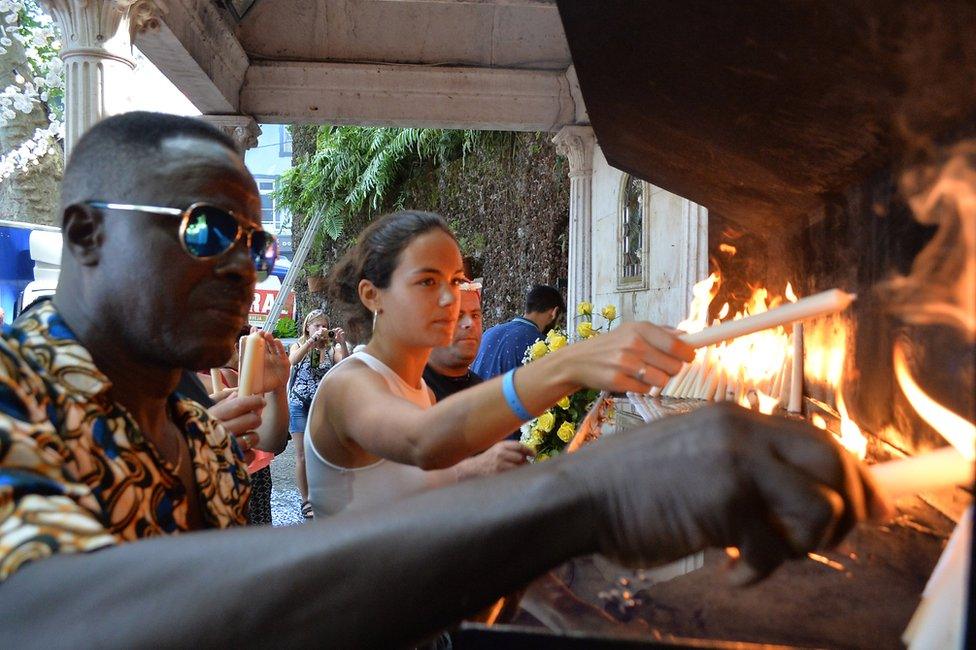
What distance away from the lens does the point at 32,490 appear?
910mm

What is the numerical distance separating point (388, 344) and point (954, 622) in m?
2.14

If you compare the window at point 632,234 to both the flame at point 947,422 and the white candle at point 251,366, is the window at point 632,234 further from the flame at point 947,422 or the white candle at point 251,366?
the flame at point 947,422

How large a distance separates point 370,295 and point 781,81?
163cm

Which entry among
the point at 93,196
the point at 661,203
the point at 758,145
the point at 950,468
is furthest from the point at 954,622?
the point at 661,203

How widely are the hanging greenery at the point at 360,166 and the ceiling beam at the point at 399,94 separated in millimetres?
5506

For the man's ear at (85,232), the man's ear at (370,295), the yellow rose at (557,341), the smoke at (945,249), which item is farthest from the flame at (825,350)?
the man's ear at (85,232)

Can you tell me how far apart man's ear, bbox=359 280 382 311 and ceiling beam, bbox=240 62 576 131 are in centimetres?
534

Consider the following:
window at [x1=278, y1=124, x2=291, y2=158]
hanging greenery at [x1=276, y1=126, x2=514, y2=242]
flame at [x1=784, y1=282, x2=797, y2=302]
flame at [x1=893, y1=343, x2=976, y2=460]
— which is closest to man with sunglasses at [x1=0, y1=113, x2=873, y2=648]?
flame at [x1=893, y1=343, x2=976, y2=460]

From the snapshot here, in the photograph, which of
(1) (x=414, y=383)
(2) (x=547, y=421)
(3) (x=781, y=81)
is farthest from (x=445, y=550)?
(2) (x=547, y=421)

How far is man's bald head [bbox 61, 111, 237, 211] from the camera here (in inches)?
55.9

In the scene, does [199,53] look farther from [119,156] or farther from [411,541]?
[411,541]

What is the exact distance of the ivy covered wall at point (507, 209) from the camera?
11844 mm

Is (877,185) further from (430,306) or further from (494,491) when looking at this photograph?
(494,491)

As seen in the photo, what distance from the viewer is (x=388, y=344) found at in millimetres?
2707
